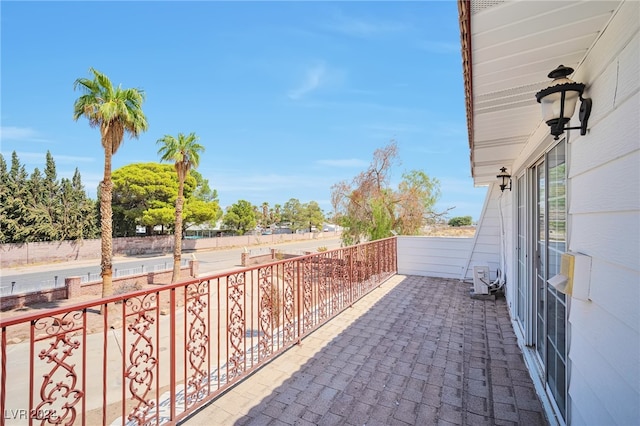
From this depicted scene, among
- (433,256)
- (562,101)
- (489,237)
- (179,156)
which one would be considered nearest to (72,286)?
(179,156)

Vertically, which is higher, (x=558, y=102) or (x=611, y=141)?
(x=558, y=102)

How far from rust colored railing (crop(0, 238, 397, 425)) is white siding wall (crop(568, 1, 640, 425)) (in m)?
2.18

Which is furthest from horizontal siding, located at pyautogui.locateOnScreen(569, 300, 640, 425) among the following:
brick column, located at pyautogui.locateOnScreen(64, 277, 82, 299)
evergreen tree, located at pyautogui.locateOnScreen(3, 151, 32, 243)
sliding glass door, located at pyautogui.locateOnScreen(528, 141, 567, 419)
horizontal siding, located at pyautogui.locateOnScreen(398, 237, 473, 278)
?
evergreen tree, located at pyautogui.locateOnScreen(3, 151, 32, 243)

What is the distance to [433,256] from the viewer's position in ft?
23.8

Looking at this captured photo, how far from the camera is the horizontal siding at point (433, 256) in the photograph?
22.9 feet

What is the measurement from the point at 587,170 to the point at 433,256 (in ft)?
20.4

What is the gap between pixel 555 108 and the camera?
4.91ft

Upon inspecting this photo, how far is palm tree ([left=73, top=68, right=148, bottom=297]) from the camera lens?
968 centimetres

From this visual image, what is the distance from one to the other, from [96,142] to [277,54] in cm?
727

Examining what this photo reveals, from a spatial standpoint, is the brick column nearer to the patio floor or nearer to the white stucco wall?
the patio floor

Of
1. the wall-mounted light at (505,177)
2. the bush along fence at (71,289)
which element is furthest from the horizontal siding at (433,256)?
the bush along fence at (71,289)

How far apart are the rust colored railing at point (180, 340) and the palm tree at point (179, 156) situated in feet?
19.6

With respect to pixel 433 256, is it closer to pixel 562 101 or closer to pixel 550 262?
pixel 550 262

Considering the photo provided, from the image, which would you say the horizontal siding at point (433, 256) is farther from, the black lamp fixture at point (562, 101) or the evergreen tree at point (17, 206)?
the evergreen tree at point (17, 206)
